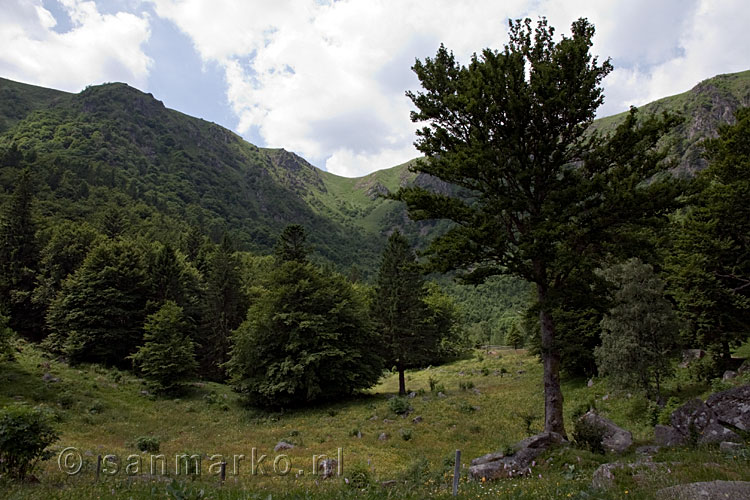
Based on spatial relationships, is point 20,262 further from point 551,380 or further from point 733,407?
point 733,407

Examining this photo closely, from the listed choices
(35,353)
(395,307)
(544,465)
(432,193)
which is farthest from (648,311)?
(35,353)

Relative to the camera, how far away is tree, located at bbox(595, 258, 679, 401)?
1903cm

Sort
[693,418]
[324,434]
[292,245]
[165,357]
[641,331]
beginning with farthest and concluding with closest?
1. [292,245]
2. [165,357]
3. [324,434]
4. [641,331]
5. [693,418]

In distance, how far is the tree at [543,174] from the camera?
34.7 ft

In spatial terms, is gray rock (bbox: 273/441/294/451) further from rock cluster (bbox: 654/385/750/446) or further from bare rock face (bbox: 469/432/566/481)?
rock cluster (bbox: 654/385/750/446)

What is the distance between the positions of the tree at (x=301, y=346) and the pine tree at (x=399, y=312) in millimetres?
2140

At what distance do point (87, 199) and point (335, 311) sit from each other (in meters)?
103

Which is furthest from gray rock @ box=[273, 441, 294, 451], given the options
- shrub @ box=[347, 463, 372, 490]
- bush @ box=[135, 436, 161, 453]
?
shrub @ box=[347, 463, 372, 490]

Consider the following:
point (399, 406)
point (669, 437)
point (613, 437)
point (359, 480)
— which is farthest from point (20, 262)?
point (669, 437)

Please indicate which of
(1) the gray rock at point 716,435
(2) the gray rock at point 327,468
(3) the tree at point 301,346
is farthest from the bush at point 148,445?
(1) the gray rock at point 716,435

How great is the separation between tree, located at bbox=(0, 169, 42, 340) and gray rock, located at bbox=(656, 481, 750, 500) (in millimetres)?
61765

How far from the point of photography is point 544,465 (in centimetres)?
984

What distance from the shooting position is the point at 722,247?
18.8m

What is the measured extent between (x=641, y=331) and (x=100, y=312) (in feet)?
161
